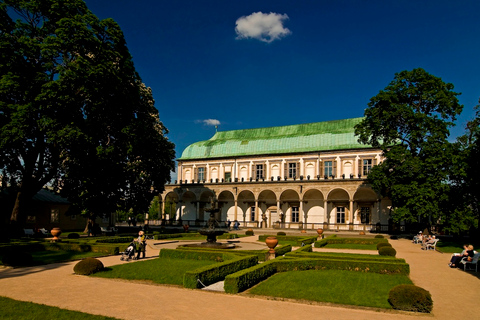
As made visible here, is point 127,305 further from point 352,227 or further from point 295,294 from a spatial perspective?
point 352,227

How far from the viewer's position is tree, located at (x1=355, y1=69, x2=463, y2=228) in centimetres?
3256

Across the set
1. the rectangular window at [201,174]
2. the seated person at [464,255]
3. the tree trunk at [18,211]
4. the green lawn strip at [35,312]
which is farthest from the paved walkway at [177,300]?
the rectangular window at [201,174]

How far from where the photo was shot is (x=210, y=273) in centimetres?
1333

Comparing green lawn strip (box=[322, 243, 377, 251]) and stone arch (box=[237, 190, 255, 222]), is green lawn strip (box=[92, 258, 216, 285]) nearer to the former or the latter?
green lawn strip (box=[322, 243, 377, 251])

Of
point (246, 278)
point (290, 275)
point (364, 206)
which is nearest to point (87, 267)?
point (246, 278)

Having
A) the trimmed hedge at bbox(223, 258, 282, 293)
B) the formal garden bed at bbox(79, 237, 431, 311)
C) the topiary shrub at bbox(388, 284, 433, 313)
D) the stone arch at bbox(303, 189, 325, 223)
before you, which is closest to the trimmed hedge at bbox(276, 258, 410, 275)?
the formal garden bed at bbox(79, 237, 431, 311)

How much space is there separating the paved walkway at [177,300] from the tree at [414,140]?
61.9 ft

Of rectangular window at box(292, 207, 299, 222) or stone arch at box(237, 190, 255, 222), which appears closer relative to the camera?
rectangular window at box(292, 207, 299, 222)

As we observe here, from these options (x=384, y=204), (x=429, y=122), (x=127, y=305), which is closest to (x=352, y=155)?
(x=384, y=204)

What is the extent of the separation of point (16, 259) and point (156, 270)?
619 centimetres

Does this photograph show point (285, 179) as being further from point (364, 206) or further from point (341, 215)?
point (364, 206)

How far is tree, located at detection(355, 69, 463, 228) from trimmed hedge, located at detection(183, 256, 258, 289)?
22.6m

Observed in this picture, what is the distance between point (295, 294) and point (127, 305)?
5.04m

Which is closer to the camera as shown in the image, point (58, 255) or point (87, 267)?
point (87, 267)
